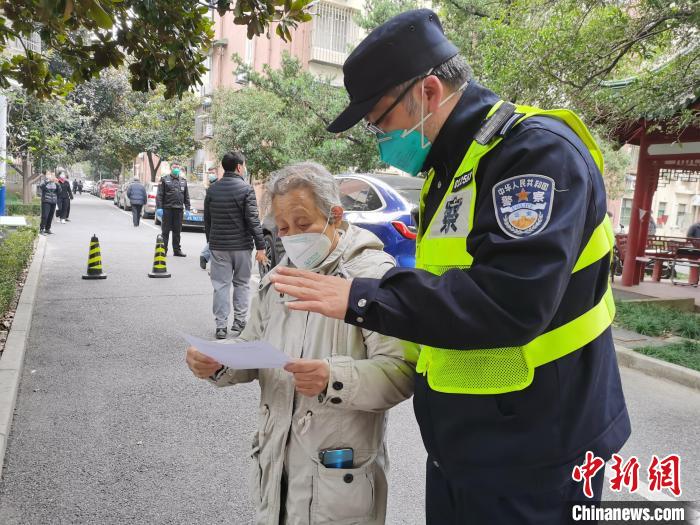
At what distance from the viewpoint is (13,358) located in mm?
5059

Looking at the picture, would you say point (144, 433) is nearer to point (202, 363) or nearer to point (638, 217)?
point (202, 363)

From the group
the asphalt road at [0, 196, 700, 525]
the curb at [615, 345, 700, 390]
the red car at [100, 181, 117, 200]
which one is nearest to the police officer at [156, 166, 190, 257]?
the asphalt road at [0, 196, 700, 525]

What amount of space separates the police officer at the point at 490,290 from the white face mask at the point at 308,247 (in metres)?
0.49

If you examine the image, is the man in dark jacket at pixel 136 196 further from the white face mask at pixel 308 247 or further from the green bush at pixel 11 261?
the white face mask at pixel 308 247

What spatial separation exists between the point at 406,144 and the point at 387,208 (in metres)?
6.09

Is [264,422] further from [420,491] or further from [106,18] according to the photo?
[106,18]

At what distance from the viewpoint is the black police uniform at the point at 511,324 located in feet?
3.47

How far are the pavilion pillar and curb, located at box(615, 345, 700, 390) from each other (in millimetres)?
6083

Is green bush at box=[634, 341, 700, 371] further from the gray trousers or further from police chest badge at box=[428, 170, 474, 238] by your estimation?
police chest badge at box=[428, 170, 474, 238]

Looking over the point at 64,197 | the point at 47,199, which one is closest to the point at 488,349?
the point at 47,199

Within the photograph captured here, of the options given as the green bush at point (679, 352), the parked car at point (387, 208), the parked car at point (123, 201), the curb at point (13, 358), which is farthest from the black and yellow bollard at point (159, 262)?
the parked car at point (123, 201)

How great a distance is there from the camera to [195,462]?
3.51 metres

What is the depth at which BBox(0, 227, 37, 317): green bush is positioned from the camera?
6.73m

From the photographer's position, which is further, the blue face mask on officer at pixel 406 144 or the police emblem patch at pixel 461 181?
the blue face mask on officer at pixel 406 144
